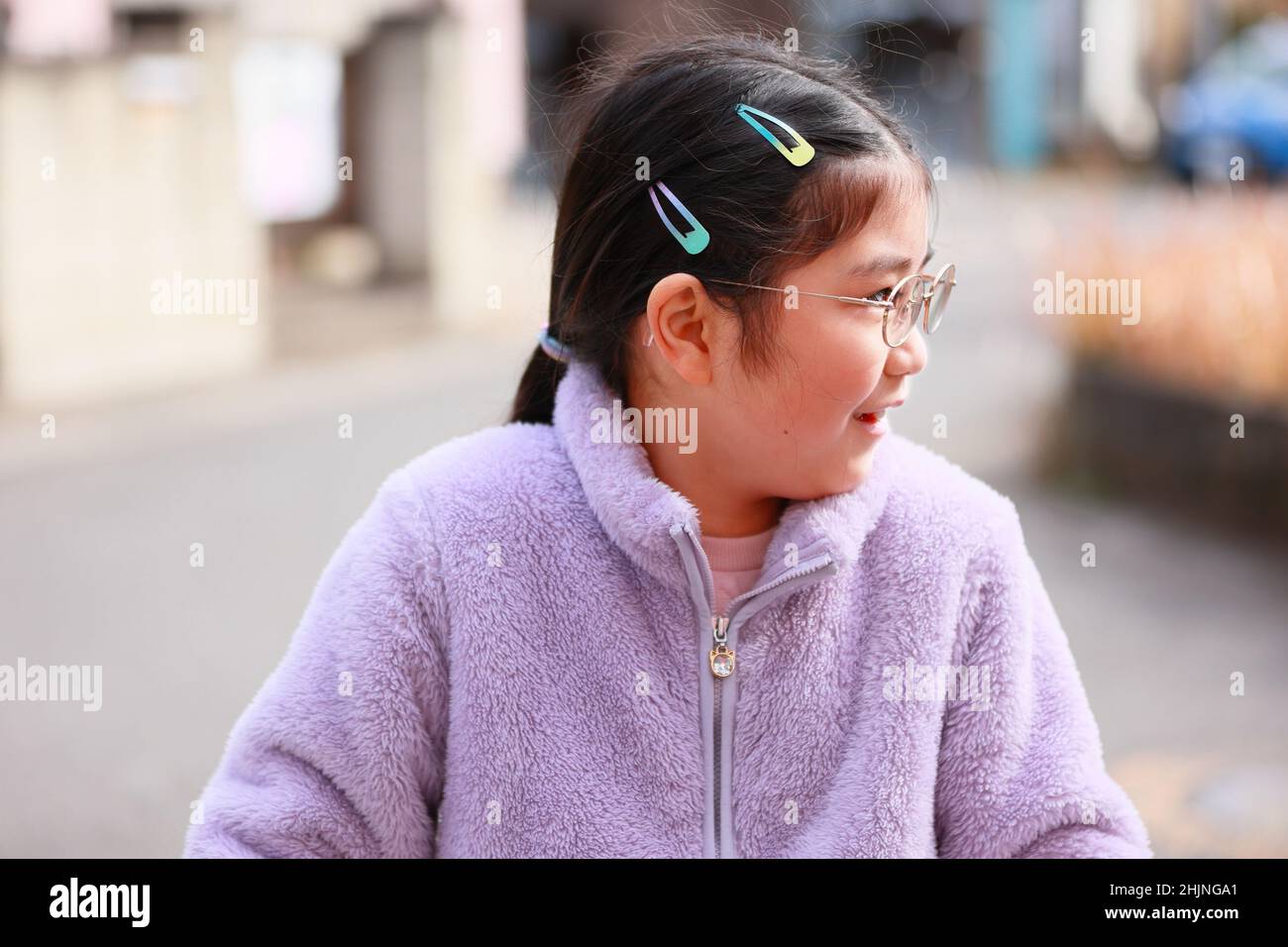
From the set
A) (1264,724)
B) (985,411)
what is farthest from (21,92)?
(1264,724)

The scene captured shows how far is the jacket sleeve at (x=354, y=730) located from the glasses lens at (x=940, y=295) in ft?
→ 1.84

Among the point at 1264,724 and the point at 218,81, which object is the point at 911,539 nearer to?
the point at 1264,724

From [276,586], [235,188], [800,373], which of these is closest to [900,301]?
[800,373]

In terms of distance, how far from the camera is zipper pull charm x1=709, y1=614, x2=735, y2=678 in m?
1.56

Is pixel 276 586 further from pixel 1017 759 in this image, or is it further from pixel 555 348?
pixel 1017 759

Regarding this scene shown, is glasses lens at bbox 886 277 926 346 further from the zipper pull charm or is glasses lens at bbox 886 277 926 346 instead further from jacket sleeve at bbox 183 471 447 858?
jacket sleeve at bbox 183 471 447 858

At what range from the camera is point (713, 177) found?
1.55m

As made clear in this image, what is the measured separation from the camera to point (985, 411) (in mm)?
7137

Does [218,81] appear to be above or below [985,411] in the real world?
above

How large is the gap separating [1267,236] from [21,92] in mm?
5403

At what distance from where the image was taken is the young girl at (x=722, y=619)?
5.04 ft

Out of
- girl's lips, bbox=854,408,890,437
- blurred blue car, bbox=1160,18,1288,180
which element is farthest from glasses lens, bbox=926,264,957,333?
blurred blue car, bbox=1160,18,1288,180

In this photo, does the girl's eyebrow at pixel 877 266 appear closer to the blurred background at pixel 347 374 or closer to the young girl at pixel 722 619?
the young girl at pixel 722 619
